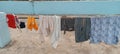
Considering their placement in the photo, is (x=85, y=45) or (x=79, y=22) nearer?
(x=79, y=22)

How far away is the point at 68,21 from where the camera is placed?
457 centimetres

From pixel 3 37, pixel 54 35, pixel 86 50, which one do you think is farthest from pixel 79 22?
pixel 3 37

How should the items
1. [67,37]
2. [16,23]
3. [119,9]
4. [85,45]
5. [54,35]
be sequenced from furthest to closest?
[119,9] < [67,37] < [85,45] < [16,23] < [54,35]

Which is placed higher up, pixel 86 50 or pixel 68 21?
pixel 68 21

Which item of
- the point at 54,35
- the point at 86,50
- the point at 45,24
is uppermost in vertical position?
the point at 45,24

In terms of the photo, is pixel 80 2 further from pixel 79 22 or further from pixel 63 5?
pixel 79 22

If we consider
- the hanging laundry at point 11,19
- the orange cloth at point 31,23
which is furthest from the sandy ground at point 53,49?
the hanging laundry at point 11,19

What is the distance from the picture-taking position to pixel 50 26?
15.5ft

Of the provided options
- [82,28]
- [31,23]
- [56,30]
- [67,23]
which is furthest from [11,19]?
[82,28]

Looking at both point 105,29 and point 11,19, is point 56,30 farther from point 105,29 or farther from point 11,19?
point 11,19

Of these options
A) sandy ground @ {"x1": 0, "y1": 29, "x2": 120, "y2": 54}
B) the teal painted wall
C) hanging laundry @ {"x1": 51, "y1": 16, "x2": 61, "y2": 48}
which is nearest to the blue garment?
sandy ground @ {"x1": 0, "y1": 29, "x2": 120, "y2": 54}

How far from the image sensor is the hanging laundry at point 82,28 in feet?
14.8

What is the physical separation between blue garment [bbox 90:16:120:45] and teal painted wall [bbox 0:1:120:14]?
583 cm

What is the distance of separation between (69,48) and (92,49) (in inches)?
25.2
